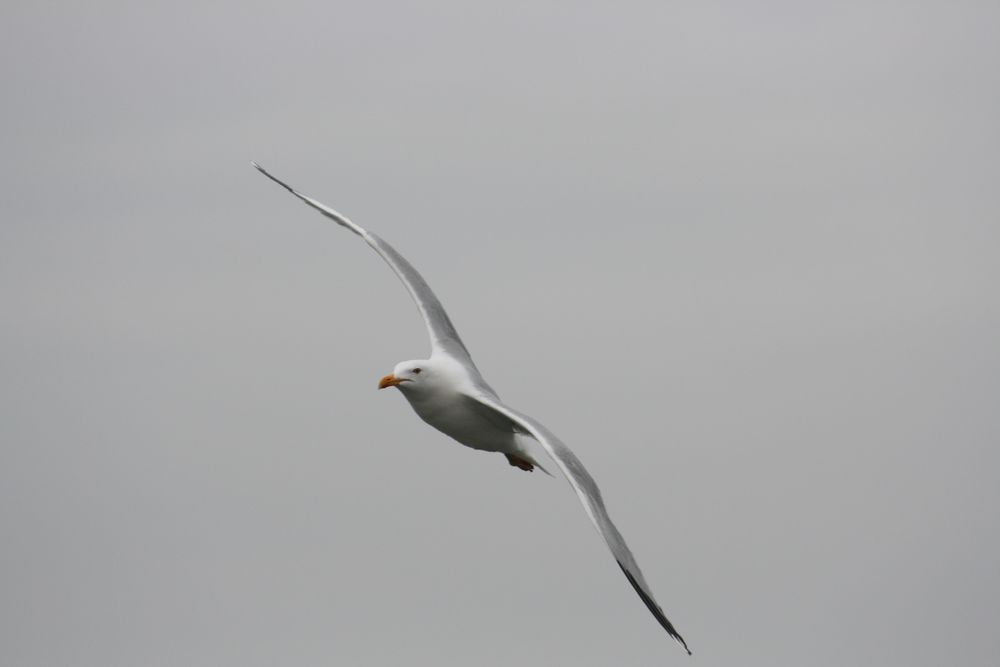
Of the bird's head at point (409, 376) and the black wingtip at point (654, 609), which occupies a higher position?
the bird's head at point (409, 376)

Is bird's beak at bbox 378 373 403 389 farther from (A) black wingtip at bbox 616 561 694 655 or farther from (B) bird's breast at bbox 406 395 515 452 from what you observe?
(A) black wingtip at bbox 616 561 694 655

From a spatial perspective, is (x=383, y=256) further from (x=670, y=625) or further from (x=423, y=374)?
(x=670, y=625)

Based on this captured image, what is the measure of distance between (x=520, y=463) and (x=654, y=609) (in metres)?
4.54

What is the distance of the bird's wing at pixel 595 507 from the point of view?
48.7 ft

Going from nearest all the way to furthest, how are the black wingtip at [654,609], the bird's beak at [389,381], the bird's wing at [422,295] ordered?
the black wingtip at [654,609] → the bird's beak at [389,381] → the bird's wing at [422,295]

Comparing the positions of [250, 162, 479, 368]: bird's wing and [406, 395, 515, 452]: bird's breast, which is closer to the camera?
[406, 395, 515, 452]: bird's breast

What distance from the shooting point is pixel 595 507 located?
49.7 ft

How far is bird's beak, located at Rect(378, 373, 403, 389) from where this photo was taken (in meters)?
17.7

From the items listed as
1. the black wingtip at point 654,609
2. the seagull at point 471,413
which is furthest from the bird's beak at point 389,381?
the black wingtip at point 654,609

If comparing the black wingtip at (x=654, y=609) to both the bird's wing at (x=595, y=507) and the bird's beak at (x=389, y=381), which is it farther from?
the bird's beak at (x=389, y=381)

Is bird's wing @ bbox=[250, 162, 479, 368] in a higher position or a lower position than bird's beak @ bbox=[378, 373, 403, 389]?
higher

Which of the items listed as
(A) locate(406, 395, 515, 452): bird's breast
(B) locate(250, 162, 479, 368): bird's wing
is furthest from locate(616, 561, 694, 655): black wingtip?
(B) locate(250, 162, 479, 368): bird's wing

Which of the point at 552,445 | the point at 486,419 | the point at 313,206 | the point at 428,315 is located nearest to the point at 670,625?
the point at 552,445

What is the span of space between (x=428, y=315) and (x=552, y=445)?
15.1ft
